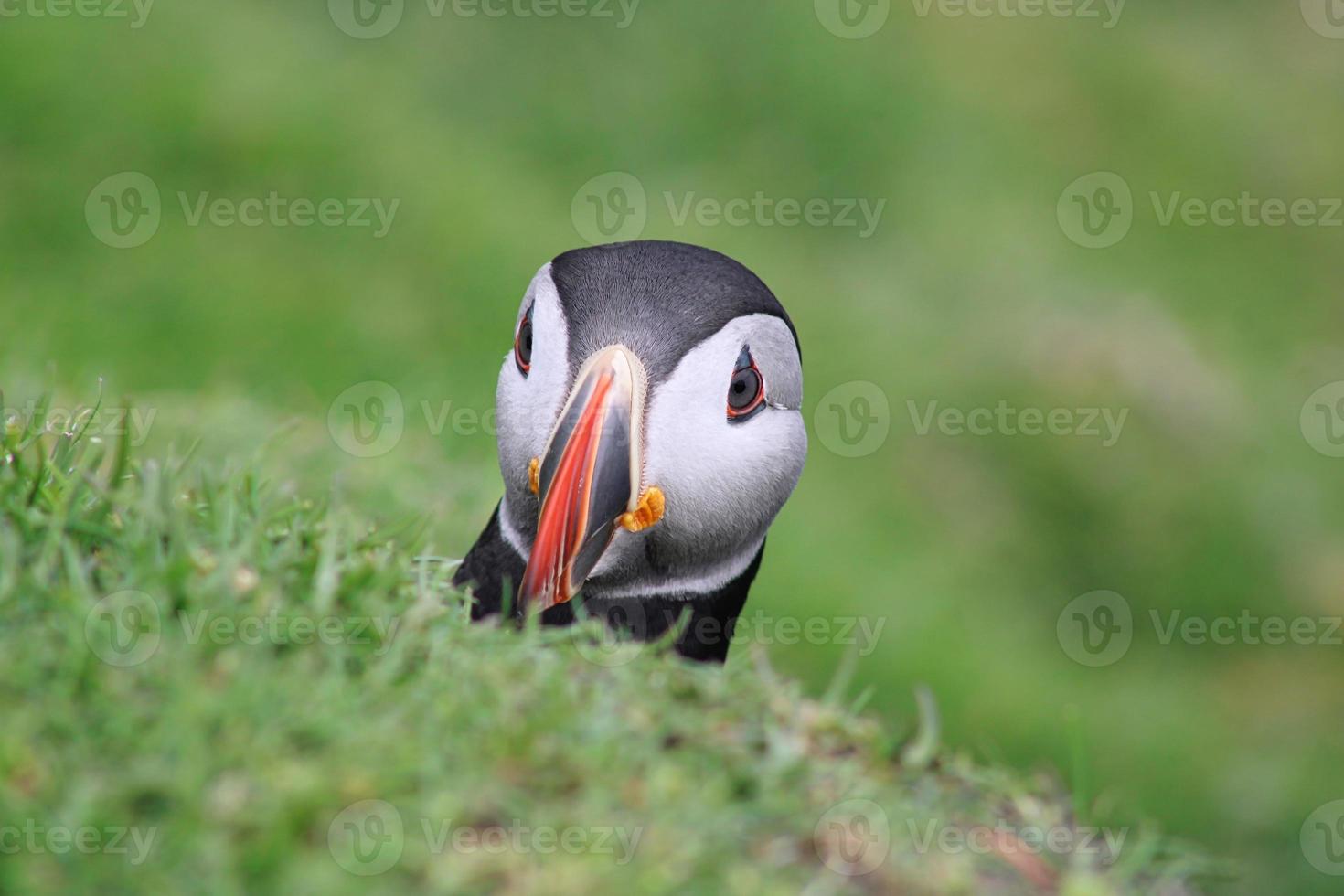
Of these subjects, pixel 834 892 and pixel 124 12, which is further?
pixel 124 12

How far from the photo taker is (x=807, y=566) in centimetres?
830

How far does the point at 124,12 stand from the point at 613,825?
817 cm

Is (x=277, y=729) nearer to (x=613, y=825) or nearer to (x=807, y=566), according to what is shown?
(x=613, y=825)

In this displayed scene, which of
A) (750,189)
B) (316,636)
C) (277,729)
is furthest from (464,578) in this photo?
(750,189)

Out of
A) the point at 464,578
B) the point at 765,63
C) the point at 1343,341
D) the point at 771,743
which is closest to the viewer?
the point at 771,743

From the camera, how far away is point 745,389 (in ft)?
11.6
